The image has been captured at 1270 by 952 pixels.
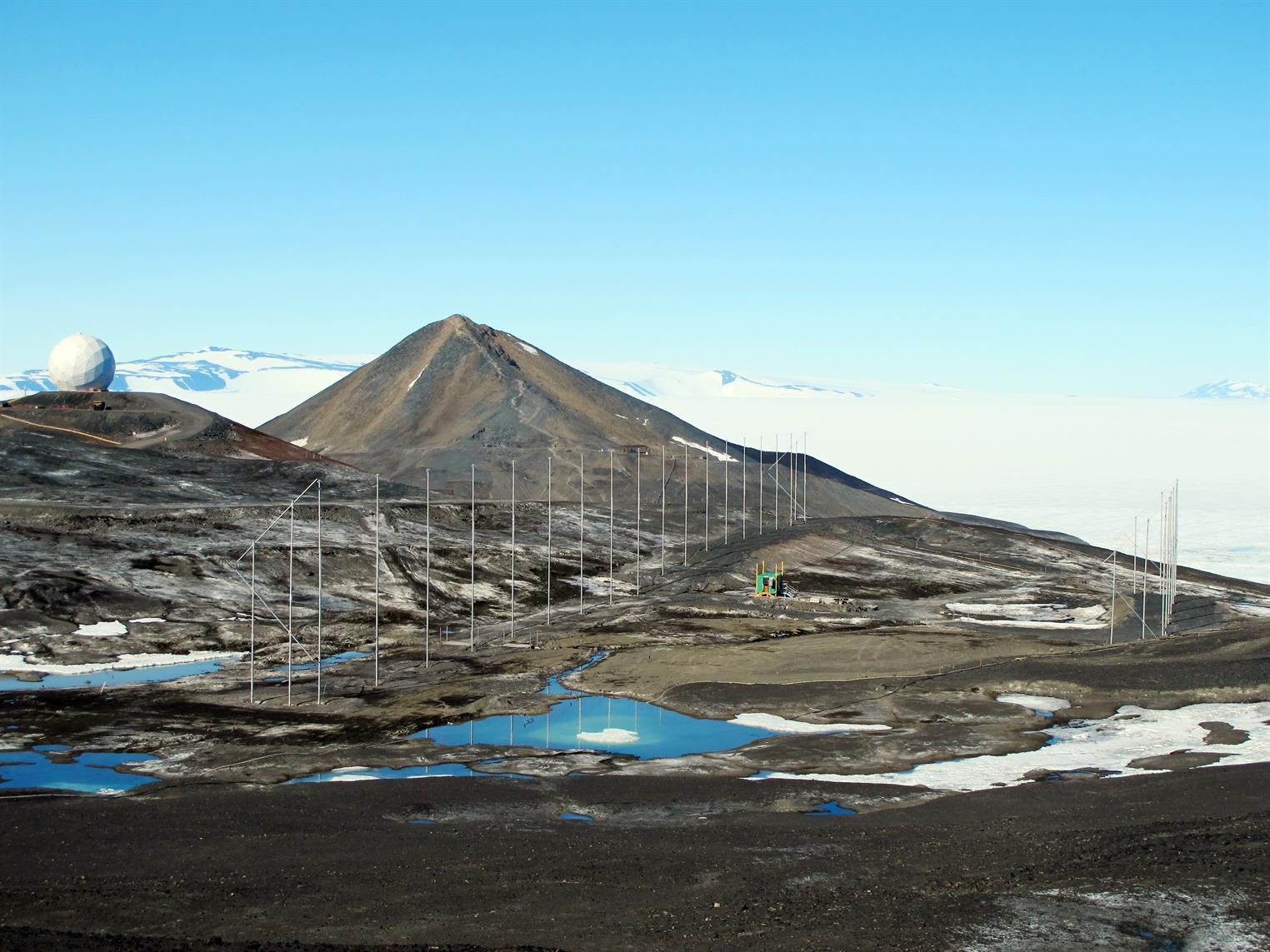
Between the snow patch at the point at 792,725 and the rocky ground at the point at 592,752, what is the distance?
2.90 ft

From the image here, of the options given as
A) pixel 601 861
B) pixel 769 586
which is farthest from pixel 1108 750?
pixel 769 586

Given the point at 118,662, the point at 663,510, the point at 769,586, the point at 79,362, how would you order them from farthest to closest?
1. the point at 79,362
2. the point at 663,510
3. the point at 769,586
4. the point at 118,662

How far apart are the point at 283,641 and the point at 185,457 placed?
154 ft

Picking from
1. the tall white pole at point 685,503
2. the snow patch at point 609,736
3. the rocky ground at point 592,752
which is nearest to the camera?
the rocky ground at point 592,752

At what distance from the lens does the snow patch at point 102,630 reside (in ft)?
180

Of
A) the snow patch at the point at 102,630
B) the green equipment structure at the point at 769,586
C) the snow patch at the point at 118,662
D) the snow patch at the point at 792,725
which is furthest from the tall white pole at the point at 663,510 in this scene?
the snow patch at the point at 792,725

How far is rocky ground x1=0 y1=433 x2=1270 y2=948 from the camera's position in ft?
71.2

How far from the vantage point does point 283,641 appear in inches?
2235

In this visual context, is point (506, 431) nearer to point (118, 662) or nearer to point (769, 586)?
point (769, 586)

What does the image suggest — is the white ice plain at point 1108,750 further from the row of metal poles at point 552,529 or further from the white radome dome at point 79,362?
the white radome dome at point 79,362

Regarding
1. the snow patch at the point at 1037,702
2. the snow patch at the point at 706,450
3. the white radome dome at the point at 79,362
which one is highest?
the white radome dome at the point at 79,362

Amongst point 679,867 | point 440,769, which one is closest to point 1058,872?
point 679,867

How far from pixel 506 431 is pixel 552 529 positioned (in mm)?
31974

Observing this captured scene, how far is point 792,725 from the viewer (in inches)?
1603
